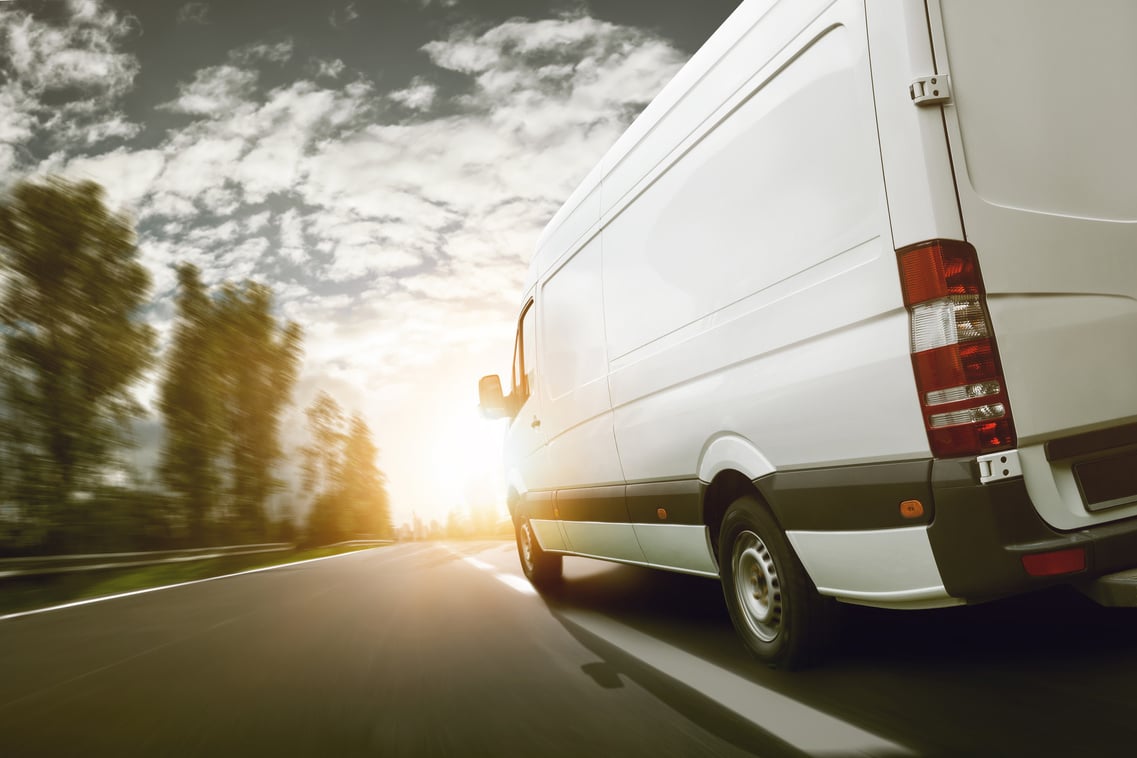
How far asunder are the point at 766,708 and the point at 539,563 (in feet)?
14.7

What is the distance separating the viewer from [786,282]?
3.41 m

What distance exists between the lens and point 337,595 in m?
9.16

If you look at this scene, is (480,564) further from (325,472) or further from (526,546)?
(325,472)

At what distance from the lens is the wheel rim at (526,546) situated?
7695mm

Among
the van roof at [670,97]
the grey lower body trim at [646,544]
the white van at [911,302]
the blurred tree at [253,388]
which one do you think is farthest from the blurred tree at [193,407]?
the white van at [911,302]

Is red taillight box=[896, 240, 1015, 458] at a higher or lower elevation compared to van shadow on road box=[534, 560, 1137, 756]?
higher

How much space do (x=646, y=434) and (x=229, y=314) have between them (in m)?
32.2

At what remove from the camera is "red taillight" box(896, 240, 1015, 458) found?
280 cm

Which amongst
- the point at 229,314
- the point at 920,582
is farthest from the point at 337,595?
the point at 229,314

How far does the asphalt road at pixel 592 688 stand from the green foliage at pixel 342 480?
118ft

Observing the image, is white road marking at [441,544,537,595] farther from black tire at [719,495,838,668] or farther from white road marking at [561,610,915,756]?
black tire at [719,495,838,668]

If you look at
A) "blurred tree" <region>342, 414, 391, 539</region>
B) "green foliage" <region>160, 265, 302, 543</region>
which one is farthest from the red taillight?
"blurred tree" <region>342, 414, 391, 539</region>

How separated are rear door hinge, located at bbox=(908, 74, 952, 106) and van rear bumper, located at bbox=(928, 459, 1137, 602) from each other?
1171 millimetres

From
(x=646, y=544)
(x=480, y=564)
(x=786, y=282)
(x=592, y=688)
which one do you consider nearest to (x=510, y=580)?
(x=480, y=564)
